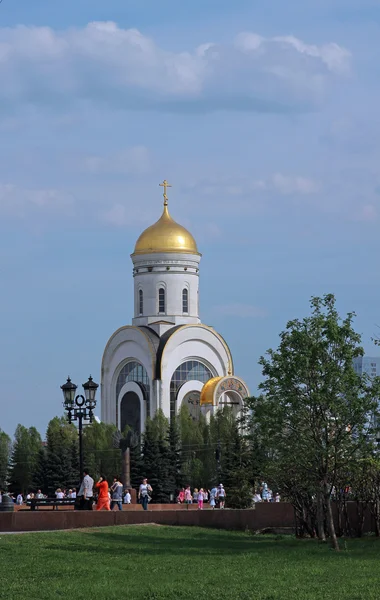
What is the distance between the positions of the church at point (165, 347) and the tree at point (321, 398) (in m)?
44.0

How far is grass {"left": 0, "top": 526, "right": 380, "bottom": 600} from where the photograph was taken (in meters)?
14.1

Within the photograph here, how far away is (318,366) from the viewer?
21516mm

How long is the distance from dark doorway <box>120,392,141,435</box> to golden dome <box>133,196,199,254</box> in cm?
853

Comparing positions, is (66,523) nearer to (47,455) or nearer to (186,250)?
(47,455)

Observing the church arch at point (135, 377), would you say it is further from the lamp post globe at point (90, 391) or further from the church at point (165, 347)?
the lamp post globe at point (90, 391)

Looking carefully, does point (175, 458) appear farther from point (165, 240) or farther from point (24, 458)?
point (165, 240)

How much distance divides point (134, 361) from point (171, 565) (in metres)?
51.7

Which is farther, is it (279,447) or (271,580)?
(279,447)

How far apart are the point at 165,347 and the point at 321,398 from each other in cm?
4537

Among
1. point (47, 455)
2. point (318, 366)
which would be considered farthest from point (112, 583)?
point (47, 455)

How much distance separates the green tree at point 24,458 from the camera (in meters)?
63.8

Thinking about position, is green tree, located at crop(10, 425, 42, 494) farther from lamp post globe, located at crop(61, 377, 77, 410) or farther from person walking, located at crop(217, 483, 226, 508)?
lamp post globe, located at crop(61, 377, 77, 410)

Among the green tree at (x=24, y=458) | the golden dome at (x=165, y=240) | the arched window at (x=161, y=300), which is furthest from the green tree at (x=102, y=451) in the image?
the golden dome at (x=165, y=240)

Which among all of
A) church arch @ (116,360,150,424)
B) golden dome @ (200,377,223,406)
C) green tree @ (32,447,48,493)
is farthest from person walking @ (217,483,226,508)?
church arch @ (116,360,150,424)
